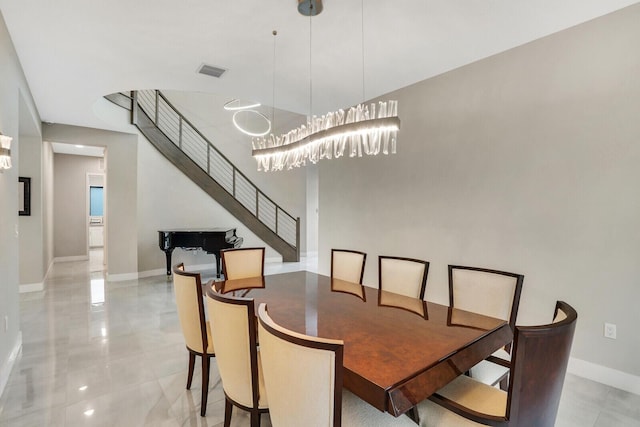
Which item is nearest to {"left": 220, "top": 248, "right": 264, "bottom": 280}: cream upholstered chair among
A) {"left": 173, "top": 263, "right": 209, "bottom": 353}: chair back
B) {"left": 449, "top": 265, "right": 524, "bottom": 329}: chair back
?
{"left": 173, "top": 263, "right": 209, "bottom": 353}: chair back

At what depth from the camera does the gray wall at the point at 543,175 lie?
2.46 meters

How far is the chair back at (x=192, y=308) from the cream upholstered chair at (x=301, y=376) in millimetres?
911

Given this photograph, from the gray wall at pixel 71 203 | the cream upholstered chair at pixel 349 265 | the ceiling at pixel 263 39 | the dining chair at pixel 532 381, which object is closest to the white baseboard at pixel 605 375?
the dining chair at pixel 532 381

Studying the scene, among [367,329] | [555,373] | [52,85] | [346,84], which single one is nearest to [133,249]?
[52,85]

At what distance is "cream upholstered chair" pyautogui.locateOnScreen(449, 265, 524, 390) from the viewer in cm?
190

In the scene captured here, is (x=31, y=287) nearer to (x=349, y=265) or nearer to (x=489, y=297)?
(x=349, y=265)

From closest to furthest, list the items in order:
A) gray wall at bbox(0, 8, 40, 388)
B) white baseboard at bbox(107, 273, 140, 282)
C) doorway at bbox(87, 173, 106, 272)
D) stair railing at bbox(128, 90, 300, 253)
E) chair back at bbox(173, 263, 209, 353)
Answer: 1. chair back at bbox(173, 263, 209, 353)
2. gray wall at bbox(0, 8, 40, 388)
3. white baseboard at bbox(107, 273, 140, 282)
4. stair railing at bbox(128, 90, 300, 253)
5. doorway at bbox(87, 173, 106, 272)

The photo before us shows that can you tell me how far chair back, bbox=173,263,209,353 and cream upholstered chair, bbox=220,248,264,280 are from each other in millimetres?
892

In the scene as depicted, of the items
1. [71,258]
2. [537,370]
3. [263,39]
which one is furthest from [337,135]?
[71,258]

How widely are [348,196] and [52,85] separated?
13.1ft

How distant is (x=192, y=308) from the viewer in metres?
2.10

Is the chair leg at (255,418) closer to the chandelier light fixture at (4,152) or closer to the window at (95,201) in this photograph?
the chandelier light fixture at (4,152)

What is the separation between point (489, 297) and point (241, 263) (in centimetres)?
219

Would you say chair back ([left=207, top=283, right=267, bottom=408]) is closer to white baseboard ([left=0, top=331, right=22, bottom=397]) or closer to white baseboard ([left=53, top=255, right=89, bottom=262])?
white baseboard ([left=0, top=331, right=22, bottom=397])
